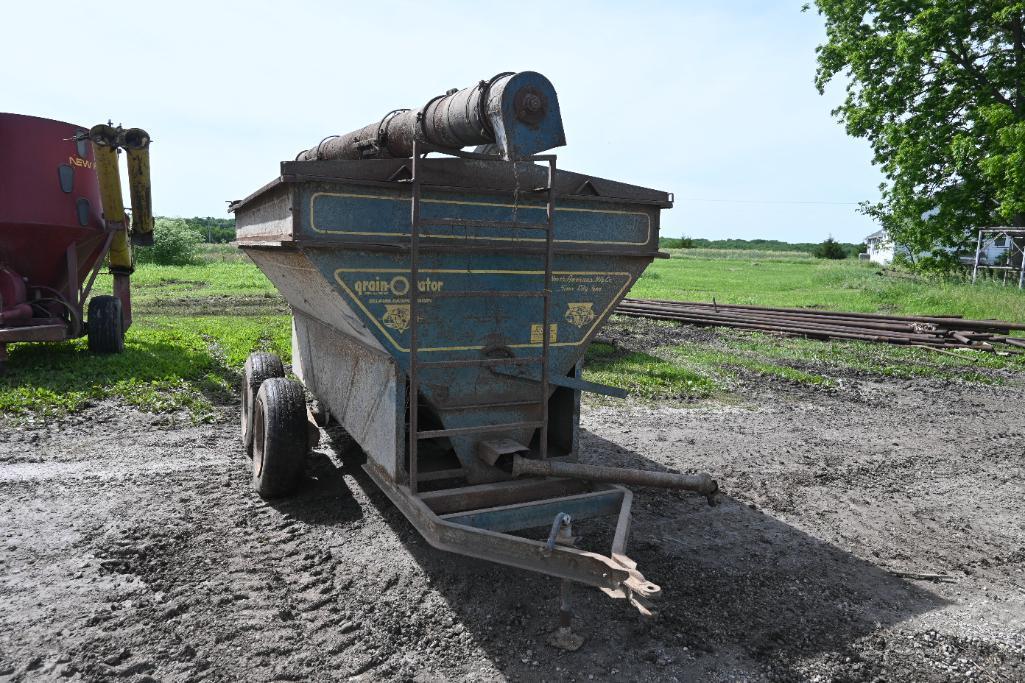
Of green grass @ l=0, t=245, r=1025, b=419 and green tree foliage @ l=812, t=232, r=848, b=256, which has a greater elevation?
green tree foliage @ l=812, t=232, r=848, b=256

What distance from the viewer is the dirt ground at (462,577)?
345 centimetres

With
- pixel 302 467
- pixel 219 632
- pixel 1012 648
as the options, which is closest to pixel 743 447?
pixel 1012 648

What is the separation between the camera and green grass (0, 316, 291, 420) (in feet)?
25.9

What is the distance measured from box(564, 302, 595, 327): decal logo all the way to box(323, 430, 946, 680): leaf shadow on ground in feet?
5.06

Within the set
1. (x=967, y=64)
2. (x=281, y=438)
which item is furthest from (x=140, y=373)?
(x=967, y=64)

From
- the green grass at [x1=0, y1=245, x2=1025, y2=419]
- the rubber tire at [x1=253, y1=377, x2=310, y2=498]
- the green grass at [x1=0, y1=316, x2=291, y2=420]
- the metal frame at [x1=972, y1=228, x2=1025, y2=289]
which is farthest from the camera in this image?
the metal frame at [x1=972, y1=228, x2=1025, y2=289]

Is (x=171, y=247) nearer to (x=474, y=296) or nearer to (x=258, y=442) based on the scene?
(x=258, y=442)

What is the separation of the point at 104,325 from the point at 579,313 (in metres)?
8.52

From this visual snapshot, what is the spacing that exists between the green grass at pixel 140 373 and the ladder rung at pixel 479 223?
16.1 feet

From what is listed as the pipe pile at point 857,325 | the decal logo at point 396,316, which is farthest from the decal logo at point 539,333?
the pipe pile at point 857,325

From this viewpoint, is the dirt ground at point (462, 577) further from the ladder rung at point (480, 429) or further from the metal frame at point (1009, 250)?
the metal frame at point (1009, 250)

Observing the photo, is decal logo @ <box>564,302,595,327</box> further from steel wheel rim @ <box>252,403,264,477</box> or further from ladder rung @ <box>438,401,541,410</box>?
steel wheel rim @ <box>252,403,264,477</box>

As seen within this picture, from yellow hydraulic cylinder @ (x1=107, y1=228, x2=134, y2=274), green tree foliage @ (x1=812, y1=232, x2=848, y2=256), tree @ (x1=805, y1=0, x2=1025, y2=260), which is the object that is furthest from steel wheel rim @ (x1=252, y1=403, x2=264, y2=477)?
green tree foliage @ (x1=812, y1=232, x2=848, y2=256)

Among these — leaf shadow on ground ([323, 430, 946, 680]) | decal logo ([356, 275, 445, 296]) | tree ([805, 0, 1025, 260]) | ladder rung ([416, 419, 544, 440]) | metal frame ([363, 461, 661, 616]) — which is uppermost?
tree ([805, 0, 1025, 260])
